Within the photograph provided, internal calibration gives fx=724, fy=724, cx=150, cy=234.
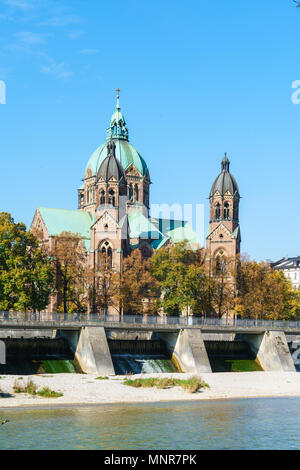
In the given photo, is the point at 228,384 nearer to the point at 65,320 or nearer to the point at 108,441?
the point at 65,320

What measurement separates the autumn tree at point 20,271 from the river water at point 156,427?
1010 inches

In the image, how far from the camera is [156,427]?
3928 cm

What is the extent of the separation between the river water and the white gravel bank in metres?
2.46

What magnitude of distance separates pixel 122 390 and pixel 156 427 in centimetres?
1452

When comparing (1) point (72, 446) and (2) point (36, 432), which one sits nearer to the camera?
(1) point (72, 446)

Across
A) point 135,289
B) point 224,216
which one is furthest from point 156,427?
point 224,216

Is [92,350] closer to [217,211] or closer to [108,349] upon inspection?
[108,349]

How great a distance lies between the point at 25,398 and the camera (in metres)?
47.8

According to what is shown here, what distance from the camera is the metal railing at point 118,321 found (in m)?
64.0

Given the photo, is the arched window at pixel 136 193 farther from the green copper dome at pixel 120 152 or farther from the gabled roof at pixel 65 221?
the gabled roof at pixel 65 221

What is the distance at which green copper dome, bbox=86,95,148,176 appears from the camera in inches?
5148

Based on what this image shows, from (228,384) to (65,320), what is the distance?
1575cm

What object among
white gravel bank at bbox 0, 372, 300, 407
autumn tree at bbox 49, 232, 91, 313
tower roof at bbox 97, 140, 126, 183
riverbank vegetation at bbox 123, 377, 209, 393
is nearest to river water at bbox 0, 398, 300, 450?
white gravel bank at bbox 0, 372, 300, 407
